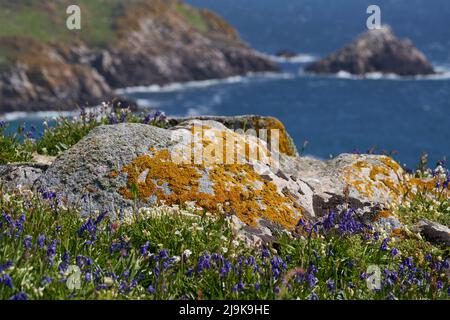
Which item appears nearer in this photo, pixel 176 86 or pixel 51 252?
pixel 51 252

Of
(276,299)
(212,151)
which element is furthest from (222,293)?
(212,151)

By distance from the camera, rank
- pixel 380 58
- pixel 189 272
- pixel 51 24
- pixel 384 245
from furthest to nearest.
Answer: pixel 51 24, pixel 380 58, pixel 384 245, pixel 189 272

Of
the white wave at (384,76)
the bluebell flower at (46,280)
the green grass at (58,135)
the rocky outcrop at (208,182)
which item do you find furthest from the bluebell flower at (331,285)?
the white wave at (384,76)

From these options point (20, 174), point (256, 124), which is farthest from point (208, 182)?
point (256, 124)

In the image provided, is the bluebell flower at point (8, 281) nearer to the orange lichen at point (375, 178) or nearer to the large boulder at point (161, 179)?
the large boulder at point (161, 179)

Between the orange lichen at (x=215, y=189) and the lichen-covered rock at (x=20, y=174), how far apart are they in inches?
65.2

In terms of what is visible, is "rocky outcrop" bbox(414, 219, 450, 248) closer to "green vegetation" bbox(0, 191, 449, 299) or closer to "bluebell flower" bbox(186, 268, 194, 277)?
"green vegetation" bbox(0, 191, 449, 299)

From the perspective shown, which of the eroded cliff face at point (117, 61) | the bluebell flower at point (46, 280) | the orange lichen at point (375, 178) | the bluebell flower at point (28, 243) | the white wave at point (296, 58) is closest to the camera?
the bluebell flower at point (46, 280)

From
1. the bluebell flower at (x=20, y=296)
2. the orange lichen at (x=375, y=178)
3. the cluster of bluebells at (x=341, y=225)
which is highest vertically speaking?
the orange lichen at (x=375, y=178)

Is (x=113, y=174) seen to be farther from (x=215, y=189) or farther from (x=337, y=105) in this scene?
(x=337, y=105)

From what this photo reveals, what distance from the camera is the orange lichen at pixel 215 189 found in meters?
10.5

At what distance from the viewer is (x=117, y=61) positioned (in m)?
166

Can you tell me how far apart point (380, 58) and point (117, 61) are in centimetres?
6616
